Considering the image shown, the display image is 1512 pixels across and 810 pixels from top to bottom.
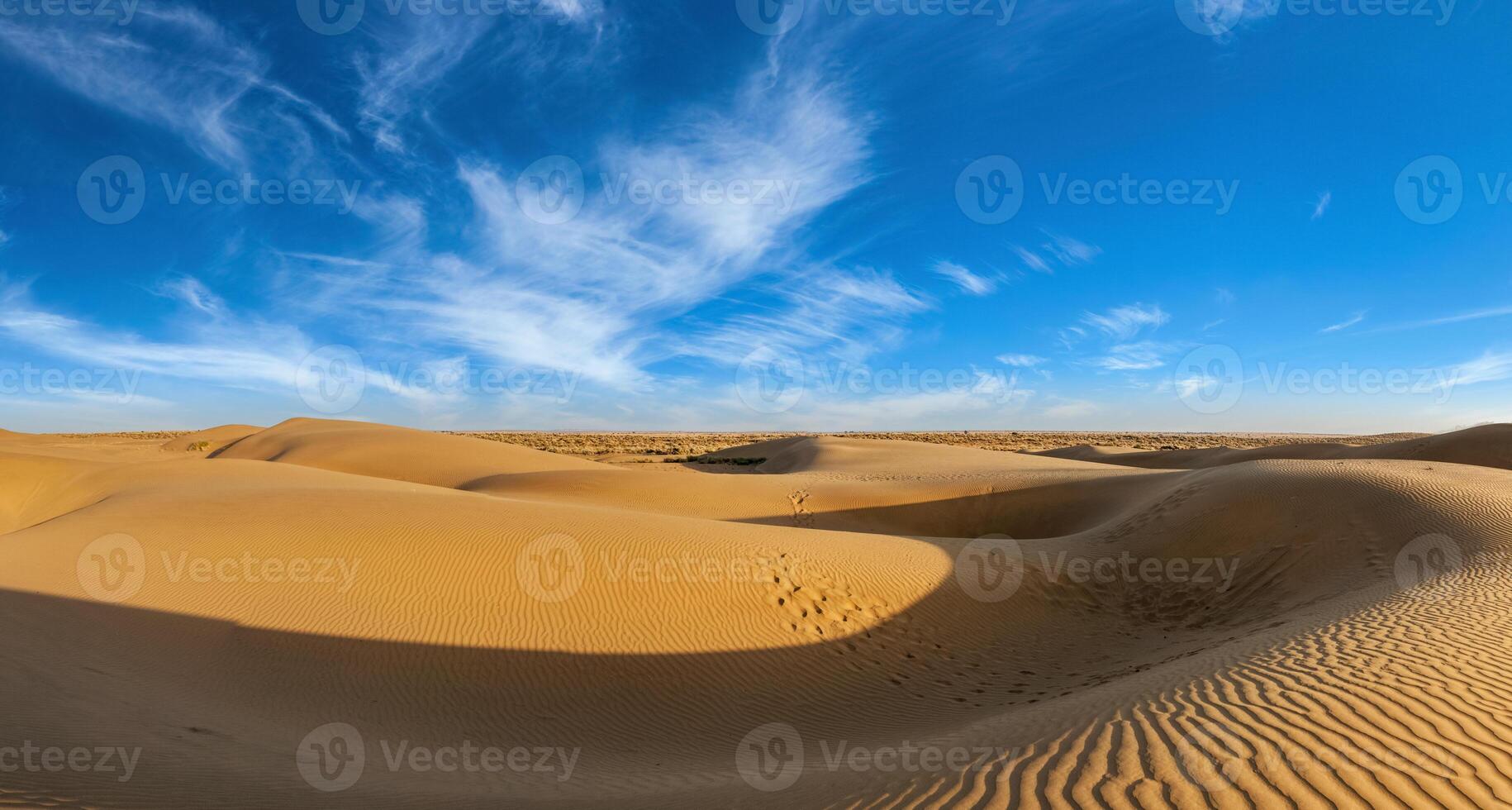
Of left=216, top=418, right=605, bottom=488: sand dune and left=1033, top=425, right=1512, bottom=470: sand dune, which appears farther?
left=216, top=418, right=605, bottom=488: sand dune

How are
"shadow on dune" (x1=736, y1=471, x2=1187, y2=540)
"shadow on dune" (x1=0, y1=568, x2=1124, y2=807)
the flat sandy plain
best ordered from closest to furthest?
the flat sandy plain
"shadow on dune" (x1=0, y1=568, x2=1124, y2=807)
"shadow on dune" (x1=736, y1=471, x2=1187, y2=540)

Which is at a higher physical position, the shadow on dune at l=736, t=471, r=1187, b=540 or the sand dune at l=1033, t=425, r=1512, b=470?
the sand dune at l=1033, t=425, r=1512, b=470

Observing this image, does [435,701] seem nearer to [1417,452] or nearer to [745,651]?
[745,651]

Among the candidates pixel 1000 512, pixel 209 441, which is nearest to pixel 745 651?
pixel 1000 512

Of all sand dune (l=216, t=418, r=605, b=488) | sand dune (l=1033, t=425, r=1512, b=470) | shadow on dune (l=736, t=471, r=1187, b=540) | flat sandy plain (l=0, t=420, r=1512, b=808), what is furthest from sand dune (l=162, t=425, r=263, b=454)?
sand dune (l=1033, t=425, r=1512, b=470)

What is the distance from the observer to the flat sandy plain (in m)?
4.35

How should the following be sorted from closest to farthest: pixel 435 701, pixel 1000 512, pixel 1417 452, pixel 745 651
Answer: pixel 435 701
pixel 745 651
pixel 1000 512
pixel 1417 452

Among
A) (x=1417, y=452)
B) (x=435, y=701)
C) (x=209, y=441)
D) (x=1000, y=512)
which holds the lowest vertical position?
(x=435, y=701)

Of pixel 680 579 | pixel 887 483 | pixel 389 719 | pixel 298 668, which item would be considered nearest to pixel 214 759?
pixel 389 719

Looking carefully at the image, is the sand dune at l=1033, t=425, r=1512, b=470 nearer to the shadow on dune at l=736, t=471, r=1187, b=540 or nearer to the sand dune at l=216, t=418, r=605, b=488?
the shadow on dune at l=736, t=471, r=1187, b=540

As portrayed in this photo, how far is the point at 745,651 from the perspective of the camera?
31.8 feet

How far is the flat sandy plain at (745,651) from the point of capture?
435 cm

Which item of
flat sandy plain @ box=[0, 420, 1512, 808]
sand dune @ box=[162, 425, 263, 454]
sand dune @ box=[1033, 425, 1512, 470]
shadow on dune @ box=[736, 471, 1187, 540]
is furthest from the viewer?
sand dune @ box=[162, 425, 263, 454]

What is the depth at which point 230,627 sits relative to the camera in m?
8.83
